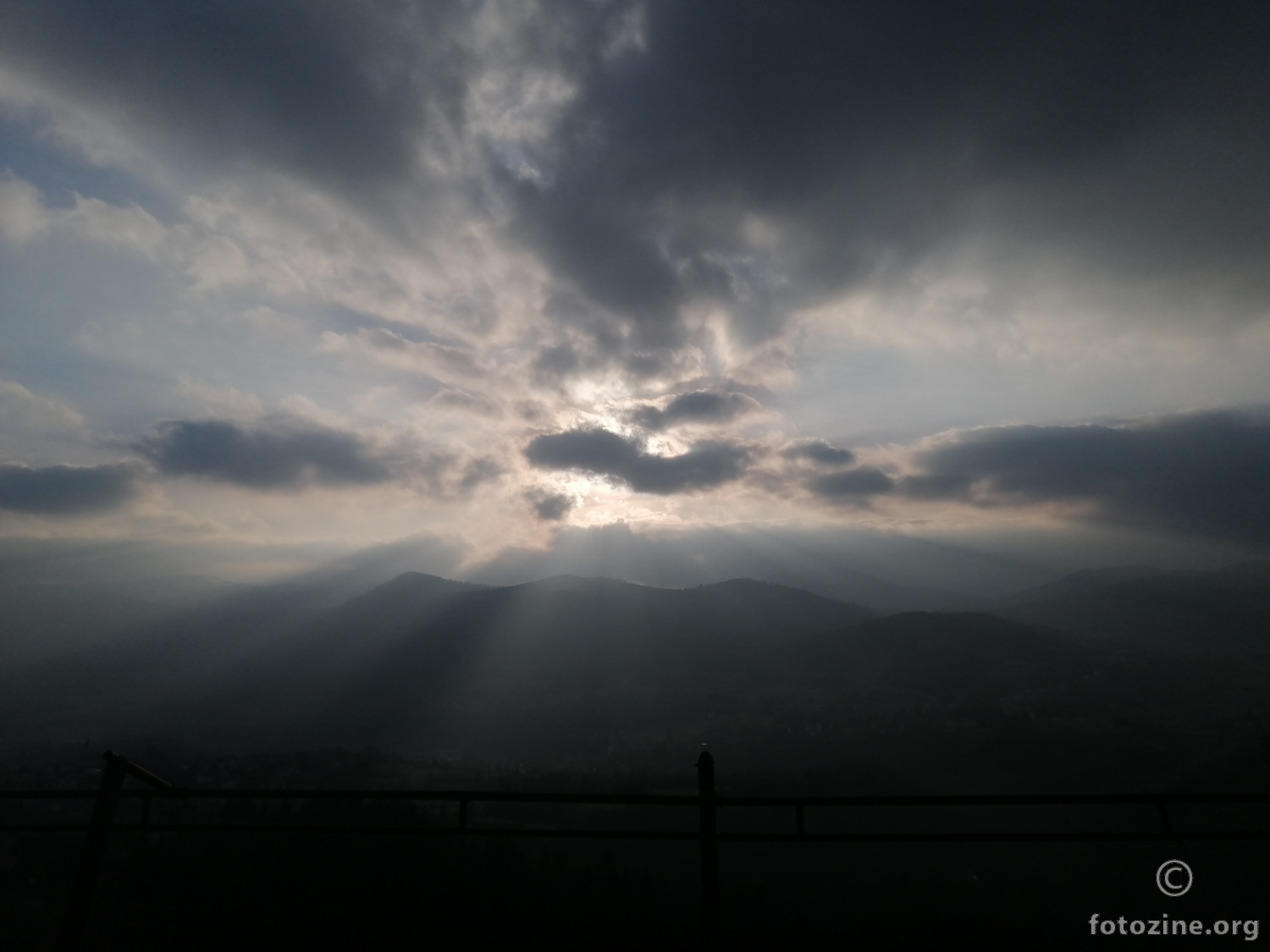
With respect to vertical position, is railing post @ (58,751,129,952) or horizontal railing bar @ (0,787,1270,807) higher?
horizontal railing bar @ (0,787,1270,807)

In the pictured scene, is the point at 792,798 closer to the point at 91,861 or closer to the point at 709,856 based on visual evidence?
the point at 709,856

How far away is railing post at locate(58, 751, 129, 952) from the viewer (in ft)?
19.6

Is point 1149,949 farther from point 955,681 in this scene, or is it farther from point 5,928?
point 955,681

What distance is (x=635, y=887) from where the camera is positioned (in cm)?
6906

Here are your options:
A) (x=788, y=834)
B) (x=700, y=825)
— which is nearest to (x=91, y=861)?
(x=700, y=825)

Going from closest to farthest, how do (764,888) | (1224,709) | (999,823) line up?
(764,888) → (999,823) → (1224,709)

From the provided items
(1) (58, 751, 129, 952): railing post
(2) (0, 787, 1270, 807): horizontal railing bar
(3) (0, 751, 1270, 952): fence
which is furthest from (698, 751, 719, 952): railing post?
(1) (58, 751, 129, 952): railing post

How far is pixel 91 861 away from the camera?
6.08 m

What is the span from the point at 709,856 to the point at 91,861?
6.11m

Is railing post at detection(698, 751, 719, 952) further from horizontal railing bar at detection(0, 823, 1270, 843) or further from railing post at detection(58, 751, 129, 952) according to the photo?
railing post at detection(58, 751, 129, 952)

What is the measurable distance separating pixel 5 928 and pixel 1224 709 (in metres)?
175

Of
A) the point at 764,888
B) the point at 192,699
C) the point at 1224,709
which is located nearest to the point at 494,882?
the point at 764,888

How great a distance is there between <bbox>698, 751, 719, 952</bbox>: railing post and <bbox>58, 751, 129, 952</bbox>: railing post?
18.5ft

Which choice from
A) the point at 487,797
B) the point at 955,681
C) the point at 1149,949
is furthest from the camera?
the point at 955,681
